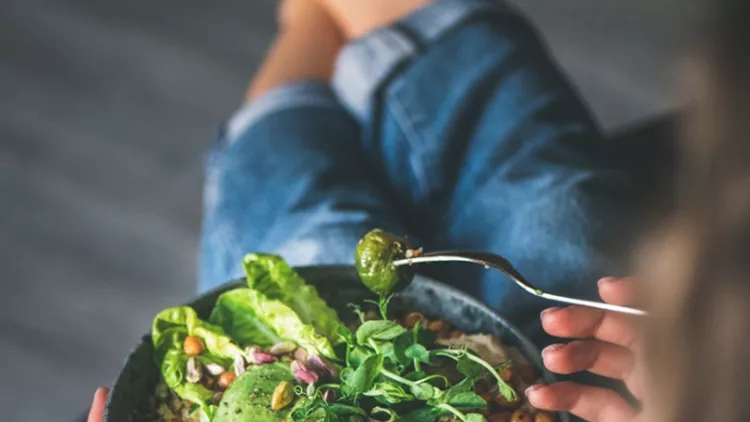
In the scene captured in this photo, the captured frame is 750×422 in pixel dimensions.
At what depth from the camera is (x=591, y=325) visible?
614 millimetres

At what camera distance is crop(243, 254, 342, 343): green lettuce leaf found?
0.60 meters

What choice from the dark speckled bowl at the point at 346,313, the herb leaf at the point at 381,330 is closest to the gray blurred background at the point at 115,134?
the dark speckled bowl at the point at 346,313

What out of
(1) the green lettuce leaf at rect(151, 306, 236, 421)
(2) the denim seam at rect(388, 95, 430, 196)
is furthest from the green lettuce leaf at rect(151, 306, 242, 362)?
(2) the denim seam at rect(388, 95, 430, 196)

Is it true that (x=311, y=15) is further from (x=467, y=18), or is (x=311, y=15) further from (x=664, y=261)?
(x=664, y=261)

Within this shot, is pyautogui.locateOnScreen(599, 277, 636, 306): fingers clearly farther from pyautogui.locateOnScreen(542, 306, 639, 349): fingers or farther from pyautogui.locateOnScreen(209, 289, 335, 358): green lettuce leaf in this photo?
pyautogui.locateOnScreen(209, 289, 335, 358): green lettuce leaf

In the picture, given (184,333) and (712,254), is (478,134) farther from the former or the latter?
(712,254)

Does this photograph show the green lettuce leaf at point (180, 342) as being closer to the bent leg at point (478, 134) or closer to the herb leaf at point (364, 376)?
the herb leaf at point (364, 376)

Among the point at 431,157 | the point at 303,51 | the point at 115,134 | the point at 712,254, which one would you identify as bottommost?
the point at 712,254

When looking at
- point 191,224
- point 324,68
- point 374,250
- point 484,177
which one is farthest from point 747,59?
point 191,224

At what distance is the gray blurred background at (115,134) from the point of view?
4.25 feet

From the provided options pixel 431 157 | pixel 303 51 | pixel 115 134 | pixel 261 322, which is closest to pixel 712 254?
pixel 261 322

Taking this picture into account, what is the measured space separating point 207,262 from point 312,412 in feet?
1.37

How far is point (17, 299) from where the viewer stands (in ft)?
4.36

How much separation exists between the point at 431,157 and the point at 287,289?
0.33 m
